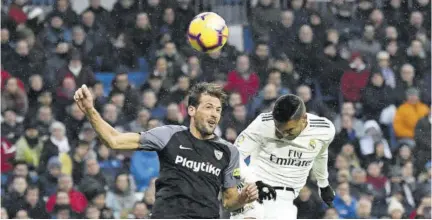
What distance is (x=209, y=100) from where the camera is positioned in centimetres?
770

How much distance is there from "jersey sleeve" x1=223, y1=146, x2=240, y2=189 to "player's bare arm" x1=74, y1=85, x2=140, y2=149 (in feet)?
2.36

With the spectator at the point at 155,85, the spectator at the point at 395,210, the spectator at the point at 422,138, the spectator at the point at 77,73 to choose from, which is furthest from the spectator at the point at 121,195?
the spectator at the point at 422,138

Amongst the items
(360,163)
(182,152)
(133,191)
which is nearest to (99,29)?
(133,191)

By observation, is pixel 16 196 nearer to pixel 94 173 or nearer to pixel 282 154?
pixel 94 173

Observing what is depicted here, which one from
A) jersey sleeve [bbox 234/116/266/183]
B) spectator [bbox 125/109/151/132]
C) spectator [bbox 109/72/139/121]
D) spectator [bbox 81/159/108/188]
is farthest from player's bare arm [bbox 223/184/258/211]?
spectator [bbox 109/72/139/121]

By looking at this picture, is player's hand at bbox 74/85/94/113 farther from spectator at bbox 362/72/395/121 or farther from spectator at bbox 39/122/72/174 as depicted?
spectator at bbox 362/72/395/121

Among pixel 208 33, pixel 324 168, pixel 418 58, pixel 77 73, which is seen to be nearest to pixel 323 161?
pixel 324 168

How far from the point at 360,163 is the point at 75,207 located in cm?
451

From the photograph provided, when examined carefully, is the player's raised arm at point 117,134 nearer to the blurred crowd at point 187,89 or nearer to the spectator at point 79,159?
the blurred crowd at point 187,89

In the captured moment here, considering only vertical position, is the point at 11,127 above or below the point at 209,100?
below

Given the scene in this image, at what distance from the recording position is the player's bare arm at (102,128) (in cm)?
711

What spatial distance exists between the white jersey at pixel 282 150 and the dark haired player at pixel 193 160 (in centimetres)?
156

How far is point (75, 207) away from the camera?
Result: 45.2ft

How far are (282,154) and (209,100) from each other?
2.07 metres
